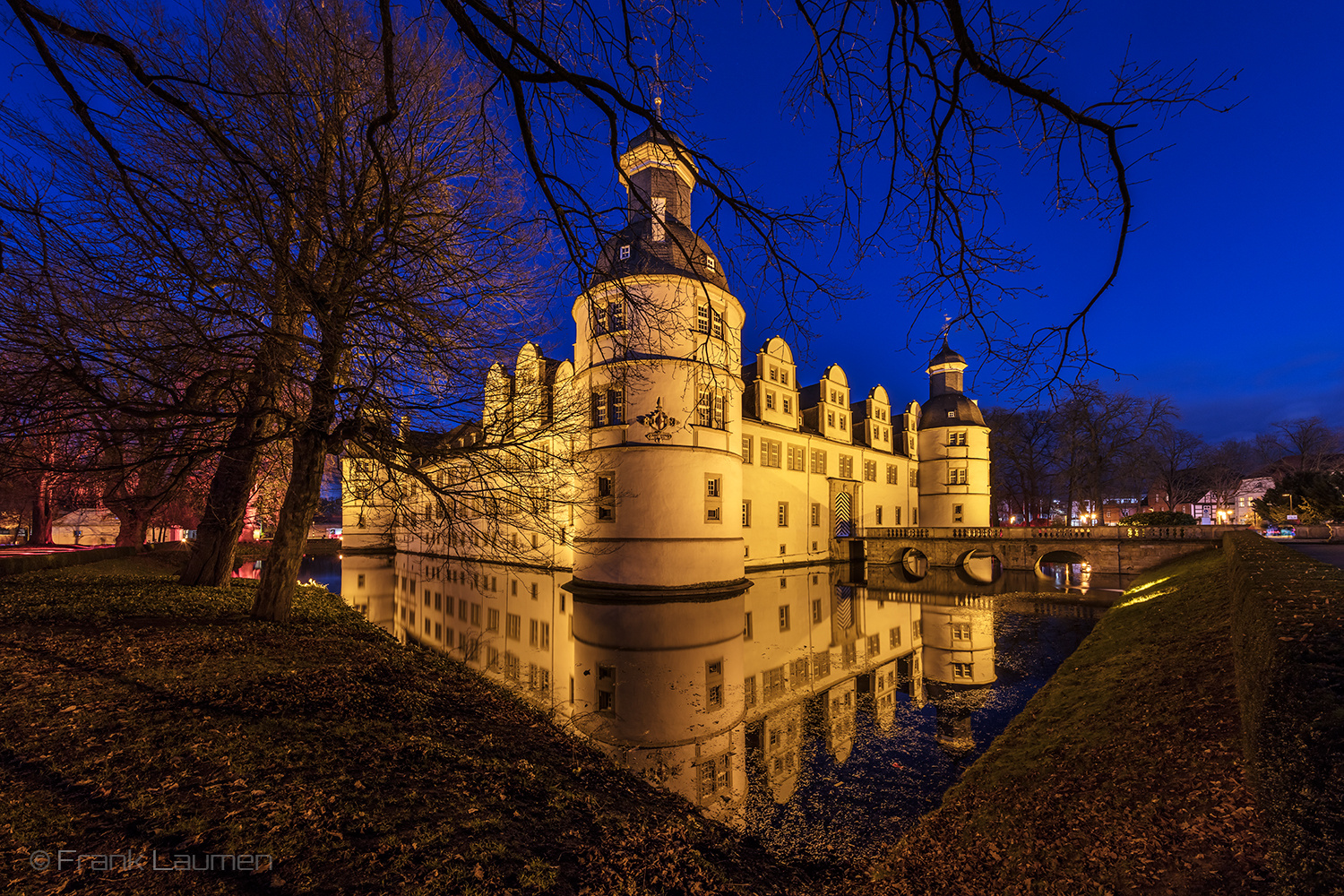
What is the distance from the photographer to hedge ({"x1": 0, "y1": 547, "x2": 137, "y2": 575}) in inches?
556

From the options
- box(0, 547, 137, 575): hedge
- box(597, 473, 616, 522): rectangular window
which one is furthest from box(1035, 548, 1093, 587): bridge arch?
box(0, 547, 137, 575): hedge

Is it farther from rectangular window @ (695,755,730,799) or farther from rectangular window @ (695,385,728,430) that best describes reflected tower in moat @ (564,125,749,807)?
rectangular window @ (695,755,730,799)

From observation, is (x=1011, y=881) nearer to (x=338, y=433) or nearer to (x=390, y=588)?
(x=338, y=433)

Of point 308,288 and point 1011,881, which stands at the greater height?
point 308,288

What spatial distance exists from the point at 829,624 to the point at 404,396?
13.8 meters

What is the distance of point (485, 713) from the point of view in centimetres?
687

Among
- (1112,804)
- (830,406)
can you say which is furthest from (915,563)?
(1112,804)

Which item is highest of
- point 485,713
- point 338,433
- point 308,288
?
point 308,288

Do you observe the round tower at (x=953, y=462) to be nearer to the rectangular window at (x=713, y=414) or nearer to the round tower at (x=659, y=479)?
the rectangular window at (x=713, y=414)

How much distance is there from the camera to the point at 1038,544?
31.0 metres

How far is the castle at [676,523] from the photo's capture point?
7.28 metres

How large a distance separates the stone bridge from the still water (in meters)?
7.78

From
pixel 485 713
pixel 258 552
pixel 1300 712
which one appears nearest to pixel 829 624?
pixel 485 713

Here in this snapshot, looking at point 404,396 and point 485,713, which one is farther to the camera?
point 485,713
